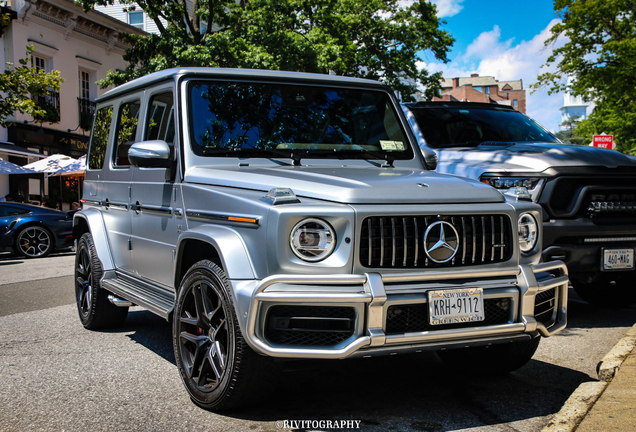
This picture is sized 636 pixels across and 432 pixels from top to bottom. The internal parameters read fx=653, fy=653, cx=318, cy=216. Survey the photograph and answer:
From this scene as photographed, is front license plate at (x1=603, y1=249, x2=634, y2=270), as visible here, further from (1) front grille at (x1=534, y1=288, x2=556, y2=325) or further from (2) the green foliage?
(2) the green foliage

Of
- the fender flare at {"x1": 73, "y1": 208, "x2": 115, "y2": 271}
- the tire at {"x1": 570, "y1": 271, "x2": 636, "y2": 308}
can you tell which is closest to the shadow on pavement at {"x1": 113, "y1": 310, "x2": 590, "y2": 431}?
the fender flare at {"x1": 73, "y1": 208, "x2": 115, "y2": 271}

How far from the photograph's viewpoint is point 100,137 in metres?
6.53

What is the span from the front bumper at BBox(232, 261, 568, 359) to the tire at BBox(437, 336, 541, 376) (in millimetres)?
711

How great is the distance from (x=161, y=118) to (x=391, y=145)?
5.77ft

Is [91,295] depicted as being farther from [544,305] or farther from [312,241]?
[544,305]

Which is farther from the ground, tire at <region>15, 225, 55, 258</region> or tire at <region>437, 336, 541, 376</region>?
tire at <region>437, 336, 541, 376</region>

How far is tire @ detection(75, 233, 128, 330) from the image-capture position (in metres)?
5.93

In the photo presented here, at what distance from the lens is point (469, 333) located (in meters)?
3.45

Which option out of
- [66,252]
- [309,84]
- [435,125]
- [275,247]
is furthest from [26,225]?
[275,247]

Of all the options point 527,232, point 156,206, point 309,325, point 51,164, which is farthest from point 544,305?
point 51,164

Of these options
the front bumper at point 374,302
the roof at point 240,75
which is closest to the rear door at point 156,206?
the roof at point 240,75

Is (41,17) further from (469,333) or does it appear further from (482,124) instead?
(469,333)

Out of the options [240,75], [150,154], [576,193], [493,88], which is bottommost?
[576,193]

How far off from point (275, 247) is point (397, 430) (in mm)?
1193
